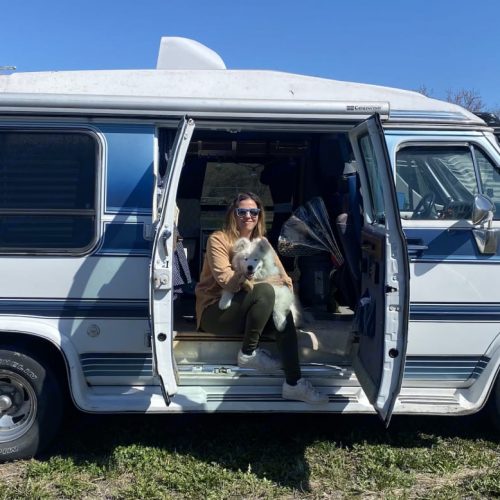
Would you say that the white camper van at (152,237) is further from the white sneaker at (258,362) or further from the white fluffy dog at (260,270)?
the white fluffy dog at (260,270)

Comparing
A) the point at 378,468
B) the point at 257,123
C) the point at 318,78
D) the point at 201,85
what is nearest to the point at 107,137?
the point at 201,85

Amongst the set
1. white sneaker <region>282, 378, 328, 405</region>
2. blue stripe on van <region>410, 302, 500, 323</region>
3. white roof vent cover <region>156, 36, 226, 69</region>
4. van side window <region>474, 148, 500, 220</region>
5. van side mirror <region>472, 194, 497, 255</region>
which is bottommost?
white sneaker <region>282, 378, 328, 405</region>

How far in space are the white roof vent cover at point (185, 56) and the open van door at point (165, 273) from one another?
1.02 m

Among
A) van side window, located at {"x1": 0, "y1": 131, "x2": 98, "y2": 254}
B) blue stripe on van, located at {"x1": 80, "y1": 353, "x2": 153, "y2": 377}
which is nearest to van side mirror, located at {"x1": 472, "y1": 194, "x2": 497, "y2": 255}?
blue stripe on van, located at {"x1": 80, "y1": 353, "x2": 153, "y2": 377}

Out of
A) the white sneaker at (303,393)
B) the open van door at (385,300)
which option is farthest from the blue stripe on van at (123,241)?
the open van door at (385,300)

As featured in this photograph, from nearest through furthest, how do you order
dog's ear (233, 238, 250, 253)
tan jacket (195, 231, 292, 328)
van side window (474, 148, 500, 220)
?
van side window (474, 148, 500, 220) < tan jacket (195, 231, 292, 328) < dog's ear (233, 238, 250, 253)

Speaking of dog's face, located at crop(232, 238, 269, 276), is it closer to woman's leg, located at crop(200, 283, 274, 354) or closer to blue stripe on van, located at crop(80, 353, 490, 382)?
woman's leg, located at crop(200, 283, 274, 354)

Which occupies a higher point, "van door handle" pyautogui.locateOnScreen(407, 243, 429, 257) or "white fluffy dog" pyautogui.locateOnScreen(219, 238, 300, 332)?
"van door handle" pyautogui.locateOnScreen(407, 243, 429, 257)

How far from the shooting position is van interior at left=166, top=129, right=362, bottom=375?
4094mm

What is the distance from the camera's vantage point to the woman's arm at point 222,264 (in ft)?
12.9

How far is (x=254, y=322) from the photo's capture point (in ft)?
12.6

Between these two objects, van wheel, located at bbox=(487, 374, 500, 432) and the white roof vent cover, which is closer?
van wheel, located at bbox=(487, 374, 500, 432)

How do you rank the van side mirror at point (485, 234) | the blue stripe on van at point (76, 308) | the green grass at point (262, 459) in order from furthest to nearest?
the blue stripe on van at point (76, 308)
the van side mirror at point (485, 234)
the green grass at point (262, 459)

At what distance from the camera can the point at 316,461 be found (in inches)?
148
